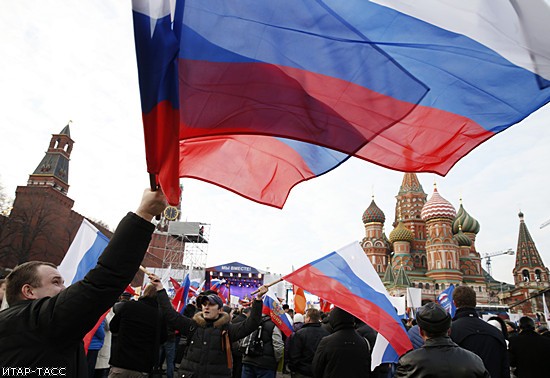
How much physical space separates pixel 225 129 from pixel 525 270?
75039mm

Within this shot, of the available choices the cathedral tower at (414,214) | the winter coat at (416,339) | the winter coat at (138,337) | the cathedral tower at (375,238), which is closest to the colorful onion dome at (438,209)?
the cathedral tower at (414,214)

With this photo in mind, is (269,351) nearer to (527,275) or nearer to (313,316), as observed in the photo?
(313,316)

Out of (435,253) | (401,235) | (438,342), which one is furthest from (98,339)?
(401,235)

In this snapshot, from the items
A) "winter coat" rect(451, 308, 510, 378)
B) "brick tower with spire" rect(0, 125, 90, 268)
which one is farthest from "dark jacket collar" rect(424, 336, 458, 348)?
"brick tower with spire" rect(0, 125, 90, 268)

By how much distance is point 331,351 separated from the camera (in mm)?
4379

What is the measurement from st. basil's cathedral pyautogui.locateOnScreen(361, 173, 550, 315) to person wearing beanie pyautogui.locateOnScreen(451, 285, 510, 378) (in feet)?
168

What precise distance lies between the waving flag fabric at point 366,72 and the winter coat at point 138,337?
2.95 metres

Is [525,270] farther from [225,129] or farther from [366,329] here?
[225,129]

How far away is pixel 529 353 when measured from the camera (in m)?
5.77

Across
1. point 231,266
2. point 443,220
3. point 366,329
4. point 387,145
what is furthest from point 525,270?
point 387,145

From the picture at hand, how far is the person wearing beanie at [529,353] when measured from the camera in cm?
567

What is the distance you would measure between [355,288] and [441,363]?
2779mm

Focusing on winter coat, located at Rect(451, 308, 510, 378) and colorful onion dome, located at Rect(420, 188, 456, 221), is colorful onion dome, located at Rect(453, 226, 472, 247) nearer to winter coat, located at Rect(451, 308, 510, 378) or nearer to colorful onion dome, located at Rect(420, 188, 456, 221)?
colorful onion dome, located at Rect(420, 188, 456, 221)

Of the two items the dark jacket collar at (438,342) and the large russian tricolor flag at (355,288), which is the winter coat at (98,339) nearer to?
the large russian tricolor flag at (355,288)
